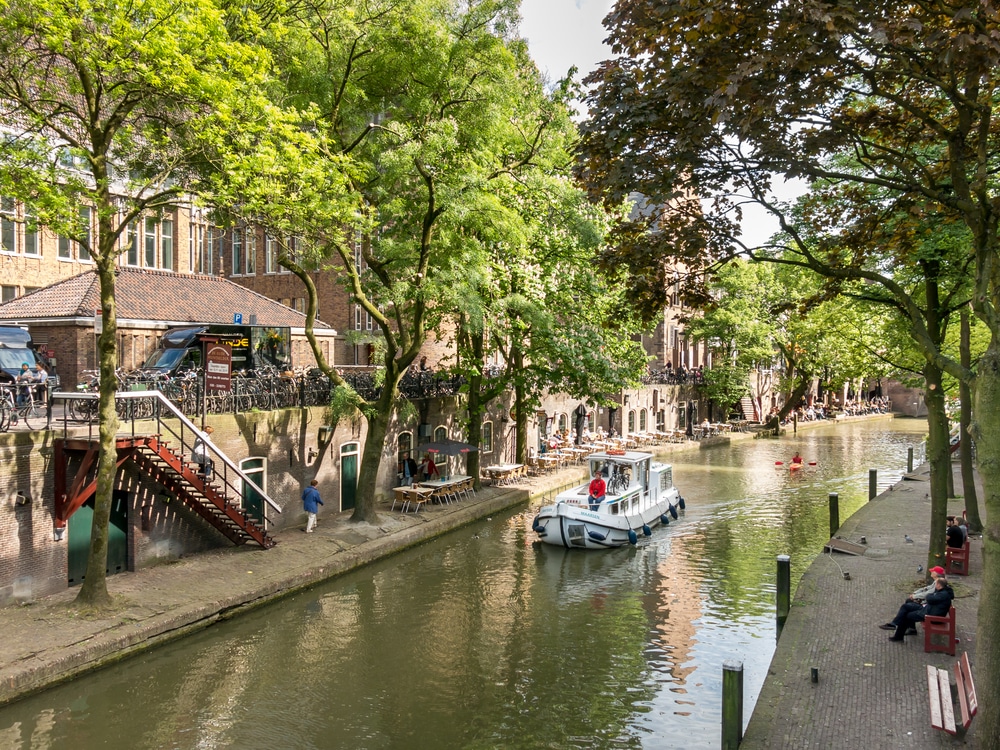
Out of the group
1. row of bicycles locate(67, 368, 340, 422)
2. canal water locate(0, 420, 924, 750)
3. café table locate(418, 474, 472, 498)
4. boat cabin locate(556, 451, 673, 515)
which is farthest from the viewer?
café table locate(418, 474, 472, 498)

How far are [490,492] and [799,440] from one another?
107 feet

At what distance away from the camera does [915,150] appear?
1436 centimetres

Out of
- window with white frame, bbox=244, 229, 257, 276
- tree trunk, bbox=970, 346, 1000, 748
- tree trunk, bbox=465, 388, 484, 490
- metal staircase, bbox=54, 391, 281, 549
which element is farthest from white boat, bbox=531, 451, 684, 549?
window with white frame, bbox=244, 229, 257, 276

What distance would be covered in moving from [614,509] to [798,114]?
1576cm

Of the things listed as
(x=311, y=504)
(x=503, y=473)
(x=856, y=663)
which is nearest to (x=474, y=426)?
(x=503, y=473)

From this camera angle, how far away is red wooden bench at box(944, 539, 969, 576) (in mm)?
17266

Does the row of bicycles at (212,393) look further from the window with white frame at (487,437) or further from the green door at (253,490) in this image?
the window with white frame at (487,437)

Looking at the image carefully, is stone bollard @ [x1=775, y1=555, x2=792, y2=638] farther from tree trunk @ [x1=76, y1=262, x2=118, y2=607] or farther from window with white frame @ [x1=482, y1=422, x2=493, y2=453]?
window with white frame @ [x1=482, y1=422, x2=493, y2=453]

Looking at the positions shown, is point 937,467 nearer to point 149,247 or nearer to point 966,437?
point 966,437

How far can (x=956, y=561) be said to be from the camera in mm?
17359

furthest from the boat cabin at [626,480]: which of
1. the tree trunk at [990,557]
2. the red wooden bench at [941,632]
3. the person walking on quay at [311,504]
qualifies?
the tree trunk at [990,557]

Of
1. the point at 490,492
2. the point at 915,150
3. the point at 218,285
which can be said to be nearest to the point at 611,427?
the point at 490,492

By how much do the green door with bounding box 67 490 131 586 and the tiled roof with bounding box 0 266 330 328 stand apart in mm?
7587

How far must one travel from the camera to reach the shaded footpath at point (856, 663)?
9.98 m
